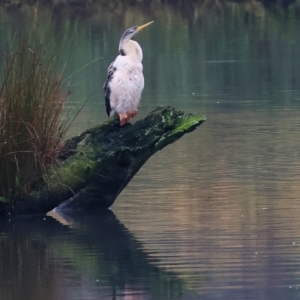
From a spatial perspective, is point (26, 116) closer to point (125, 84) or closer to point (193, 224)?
point (125, 84)

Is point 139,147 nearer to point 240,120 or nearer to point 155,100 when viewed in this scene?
point 240,120

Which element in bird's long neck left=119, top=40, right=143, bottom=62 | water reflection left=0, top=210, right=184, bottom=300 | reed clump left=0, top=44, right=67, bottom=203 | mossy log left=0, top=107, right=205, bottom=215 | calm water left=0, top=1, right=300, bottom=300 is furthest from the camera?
bird's long neck left=119, top=40, right=143, bottom=62

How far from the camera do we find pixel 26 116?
9.75 meters

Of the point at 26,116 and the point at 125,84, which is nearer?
the point at 26,116

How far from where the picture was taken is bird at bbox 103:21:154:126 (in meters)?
10.4

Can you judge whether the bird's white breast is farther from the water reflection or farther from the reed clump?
the water reflection

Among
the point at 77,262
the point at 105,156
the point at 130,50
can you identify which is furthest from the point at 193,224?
the point at 130,50

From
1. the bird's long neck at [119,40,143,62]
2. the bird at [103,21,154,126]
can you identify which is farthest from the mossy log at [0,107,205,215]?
the bird's long neck at [119,40,143,62]

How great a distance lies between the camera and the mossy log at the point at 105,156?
10.0 meters

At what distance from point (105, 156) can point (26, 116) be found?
2.55 ft

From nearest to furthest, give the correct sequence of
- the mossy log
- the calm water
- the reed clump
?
the calm water
the reed clump
the mossy log

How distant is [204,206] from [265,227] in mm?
1001

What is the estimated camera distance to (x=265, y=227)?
30.3ft

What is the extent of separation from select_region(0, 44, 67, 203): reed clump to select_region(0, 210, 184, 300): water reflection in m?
0.42
